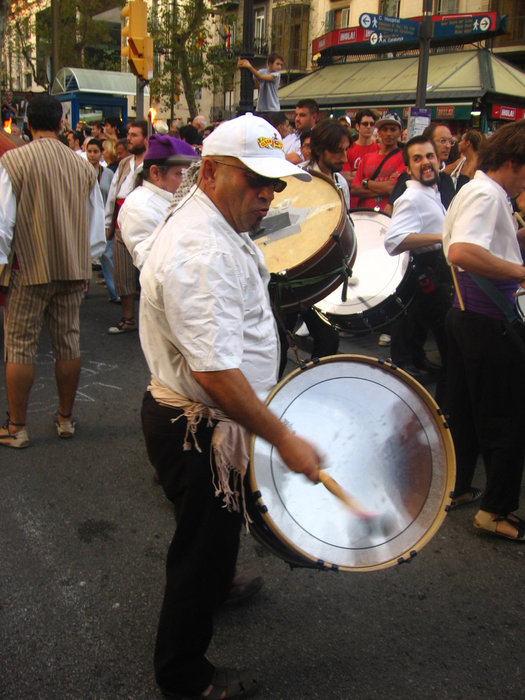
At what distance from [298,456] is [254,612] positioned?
4.21 ft

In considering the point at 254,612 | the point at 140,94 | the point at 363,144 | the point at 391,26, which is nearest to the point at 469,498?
the point at 254,612

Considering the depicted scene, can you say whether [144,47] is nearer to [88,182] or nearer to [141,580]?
[88,182]

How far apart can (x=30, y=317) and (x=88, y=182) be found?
982mm

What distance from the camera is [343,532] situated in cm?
204

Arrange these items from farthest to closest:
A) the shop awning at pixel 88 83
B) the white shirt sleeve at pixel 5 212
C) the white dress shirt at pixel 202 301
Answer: the shop awning at pixel 88 83 < the white shirt sleeve at pixel 5 212 < the white dress shirt at pixel 202 301

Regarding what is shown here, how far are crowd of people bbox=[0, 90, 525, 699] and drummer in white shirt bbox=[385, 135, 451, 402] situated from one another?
0.04ft

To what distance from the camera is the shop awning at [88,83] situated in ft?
80.3

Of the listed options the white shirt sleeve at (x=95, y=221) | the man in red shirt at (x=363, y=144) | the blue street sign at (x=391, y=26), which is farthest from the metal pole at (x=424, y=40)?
the white shirt sleeve at (x=95, y=221)

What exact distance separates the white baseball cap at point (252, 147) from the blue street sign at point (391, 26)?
402 inches

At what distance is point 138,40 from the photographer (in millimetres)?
10531

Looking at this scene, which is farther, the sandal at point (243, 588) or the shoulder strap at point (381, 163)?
the shoulder strap at point (381, 163)

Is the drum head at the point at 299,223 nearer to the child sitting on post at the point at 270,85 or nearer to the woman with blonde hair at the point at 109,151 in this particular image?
the child sitting on post at the point at 270,85

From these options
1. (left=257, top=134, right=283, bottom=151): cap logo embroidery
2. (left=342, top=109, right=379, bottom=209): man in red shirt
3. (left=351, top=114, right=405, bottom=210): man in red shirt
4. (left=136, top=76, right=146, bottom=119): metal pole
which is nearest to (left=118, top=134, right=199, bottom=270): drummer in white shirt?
(left=257, top=134, right=283, bottom=151): cap logo embroidery

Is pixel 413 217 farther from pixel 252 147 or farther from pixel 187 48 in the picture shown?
pixel 187 48
